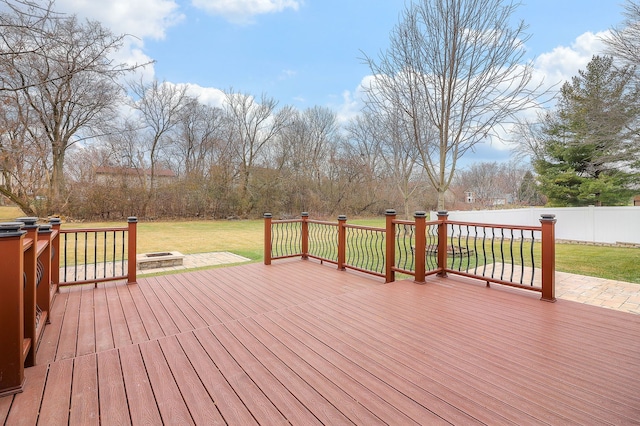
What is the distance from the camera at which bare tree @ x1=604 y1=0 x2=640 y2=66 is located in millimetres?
6078

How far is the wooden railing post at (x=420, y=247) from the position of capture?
12.7 ft

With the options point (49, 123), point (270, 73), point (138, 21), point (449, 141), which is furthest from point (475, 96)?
point (49, 123)

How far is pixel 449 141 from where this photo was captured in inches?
271

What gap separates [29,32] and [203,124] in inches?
675

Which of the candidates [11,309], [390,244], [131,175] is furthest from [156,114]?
[11,309]

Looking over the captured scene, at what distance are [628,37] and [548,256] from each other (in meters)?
6.54

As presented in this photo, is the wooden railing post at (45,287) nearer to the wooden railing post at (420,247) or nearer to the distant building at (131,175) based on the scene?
the wooden railing post at (420,247)

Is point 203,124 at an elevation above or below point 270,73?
below

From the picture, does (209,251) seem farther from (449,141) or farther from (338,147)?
(338,147)

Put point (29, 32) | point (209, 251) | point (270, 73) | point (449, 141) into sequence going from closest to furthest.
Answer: point (29, 32) < point (449, 141) < point (209, 251) < point (270, 73)

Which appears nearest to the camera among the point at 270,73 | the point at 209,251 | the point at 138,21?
the point at 138,21

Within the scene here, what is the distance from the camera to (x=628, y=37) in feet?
20.7

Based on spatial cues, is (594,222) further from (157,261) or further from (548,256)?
(157,261)

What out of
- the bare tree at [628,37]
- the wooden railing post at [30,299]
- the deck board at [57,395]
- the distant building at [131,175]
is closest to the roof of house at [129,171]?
the distant building at [131,175]
